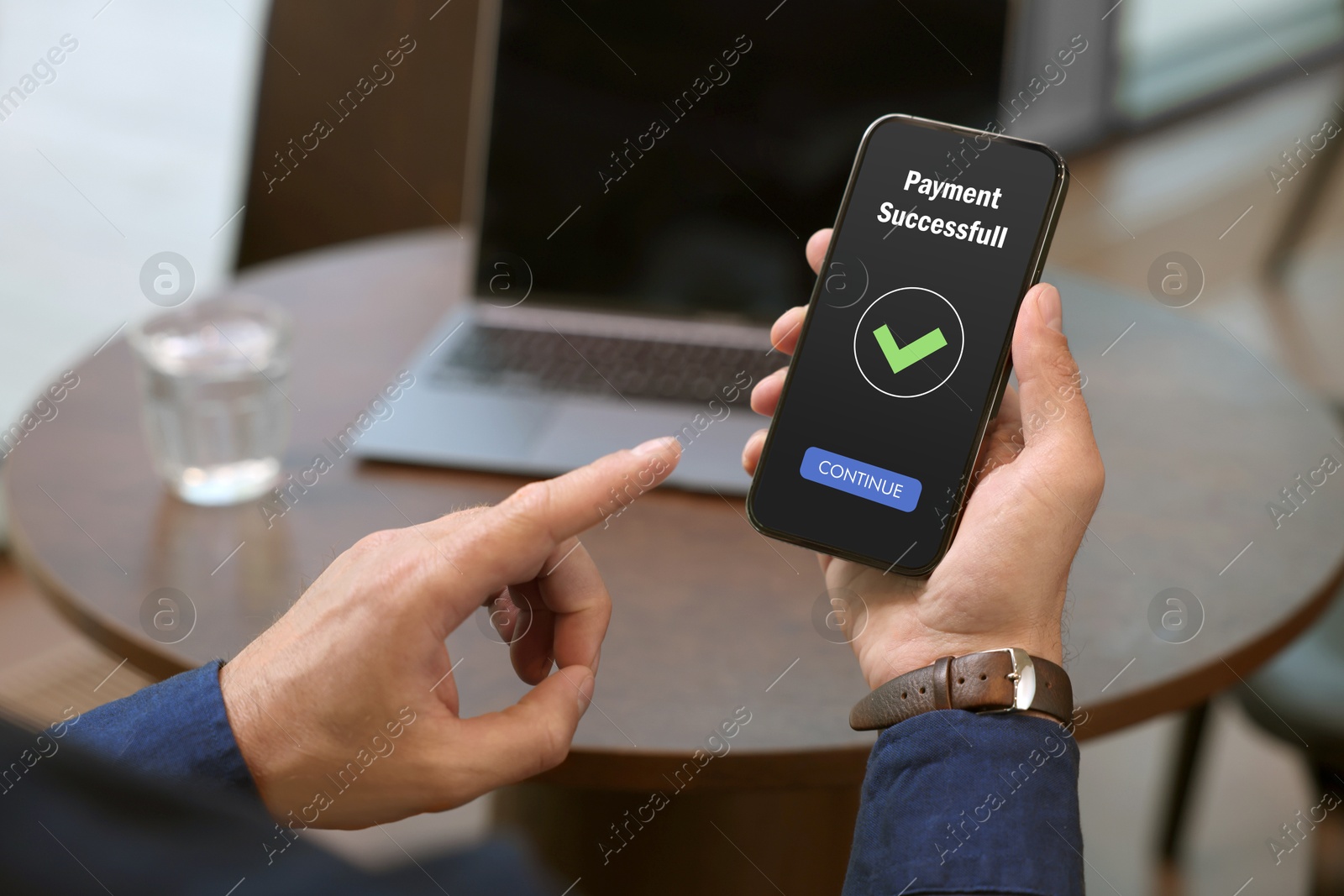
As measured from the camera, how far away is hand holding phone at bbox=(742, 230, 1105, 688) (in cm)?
60

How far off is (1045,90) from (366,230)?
89.0 inches

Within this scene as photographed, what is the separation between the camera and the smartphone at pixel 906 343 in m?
0.64

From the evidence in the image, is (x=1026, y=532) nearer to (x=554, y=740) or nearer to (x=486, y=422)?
(x=554, y=740)

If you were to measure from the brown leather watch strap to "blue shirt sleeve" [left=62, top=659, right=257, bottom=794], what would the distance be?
1.07 feet

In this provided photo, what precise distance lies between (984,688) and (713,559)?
0.27 metres

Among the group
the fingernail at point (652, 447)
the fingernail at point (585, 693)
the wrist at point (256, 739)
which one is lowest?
the fingernail at point (585, 693)

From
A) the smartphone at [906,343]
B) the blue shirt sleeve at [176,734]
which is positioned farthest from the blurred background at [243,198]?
the blue shirt sleeve at [176,734]

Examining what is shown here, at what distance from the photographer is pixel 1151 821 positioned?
1.46 m

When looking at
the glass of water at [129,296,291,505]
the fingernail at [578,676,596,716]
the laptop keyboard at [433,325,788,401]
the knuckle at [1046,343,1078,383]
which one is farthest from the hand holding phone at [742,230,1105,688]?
the glass of water at [129,296,291,505]

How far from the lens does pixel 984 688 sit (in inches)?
22.4

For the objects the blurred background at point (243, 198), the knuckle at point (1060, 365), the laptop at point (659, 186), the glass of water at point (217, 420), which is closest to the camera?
the knuckle at point (1060, 365)

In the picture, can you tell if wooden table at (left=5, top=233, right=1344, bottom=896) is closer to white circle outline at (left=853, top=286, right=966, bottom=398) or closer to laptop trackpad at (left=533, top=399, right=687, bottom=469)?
laptop trackpad at (left=533, top=399, right=687, bottom=469)

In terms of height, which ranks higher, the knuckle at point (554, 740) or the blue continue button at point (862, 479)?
the blue continue button at point (862, 479)

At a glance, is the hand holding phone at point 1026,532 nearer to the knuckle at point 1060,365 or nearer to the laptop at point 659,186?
the knuckle at point 1060,365
